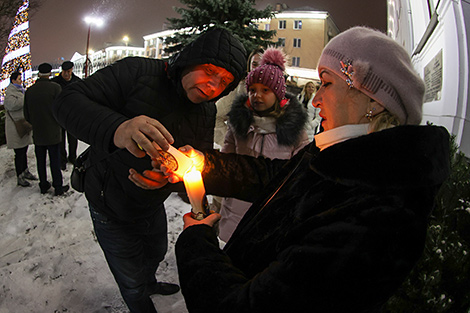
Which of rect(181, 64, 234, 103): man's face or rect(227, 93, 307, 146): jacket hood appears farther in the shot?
rect(227, 93, 307, 146): jacket hood

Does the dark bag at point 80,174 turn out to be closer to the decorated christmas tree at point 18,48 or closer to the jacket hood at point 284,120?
the jacket hood at point 284,120

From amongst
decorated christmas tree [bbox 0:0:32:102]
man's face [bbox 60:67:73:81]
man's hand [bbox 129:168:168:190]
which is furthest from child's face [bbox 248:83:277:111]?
decorated christmas tree [bbox 0:0:32:102]

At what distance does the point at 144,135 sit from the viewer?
136 centimetres

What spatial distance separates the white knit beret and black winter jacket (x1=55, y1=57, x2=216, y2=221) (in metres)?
1.29

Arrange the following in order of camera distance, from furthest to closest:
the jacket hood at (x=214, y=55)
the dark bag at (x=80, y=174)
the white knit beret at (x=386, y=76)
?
the dark bag at (x=80, y=174), the jacket hood at (x=214, y=55), the white knit beret at (x=386, y=76)

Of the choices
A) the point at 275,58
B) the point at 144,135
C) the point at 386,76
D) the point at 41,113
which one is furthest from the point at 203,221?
the point at 41,113

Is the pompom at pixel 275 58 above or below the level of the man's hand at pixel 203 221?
above

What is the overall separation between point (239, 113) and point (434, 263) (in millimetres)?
2177

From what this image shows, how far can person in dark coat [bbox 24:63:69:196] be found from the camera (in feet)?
17.8

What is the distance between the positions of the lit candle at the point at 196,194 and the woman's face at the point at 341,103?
663 millimetres

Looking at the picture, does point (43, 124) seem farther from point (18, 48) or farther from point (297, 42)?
point (297, 42)

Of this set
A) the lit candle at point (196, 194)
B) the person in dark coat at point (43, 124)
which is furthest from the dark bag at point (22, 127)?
the lit candle at point (196, 194)

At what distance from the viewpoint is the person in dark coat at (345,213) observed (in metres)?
0.84

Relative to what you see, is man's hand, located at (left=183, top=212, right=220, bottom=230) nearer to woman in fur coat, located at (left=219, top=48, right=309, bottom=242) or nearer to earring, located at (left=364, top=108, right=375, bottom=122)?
earring, located at (left=364, top=108, right=375, bottom=122)
